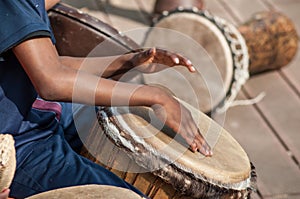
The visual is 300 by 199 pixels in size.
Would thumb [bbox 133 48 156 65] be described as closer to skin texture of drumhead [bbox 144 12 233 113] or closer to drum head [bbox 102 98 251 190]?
drum head [bbox 102 98 251 190]

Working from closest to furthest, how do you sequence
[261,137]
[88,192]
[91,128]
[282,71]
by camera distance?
1. [88,192]
2. [91,128]
3. [261,137]
4. [282,71]

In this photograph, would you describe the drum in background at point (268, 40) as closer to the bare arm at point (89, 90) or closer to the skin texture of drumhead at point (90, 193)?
the bare arm at point (89, 90)

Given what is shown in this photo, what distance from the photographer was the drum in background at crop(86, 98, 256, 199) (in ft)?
6.32

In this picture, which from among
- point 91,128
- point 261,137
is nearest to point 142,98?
point 91,128

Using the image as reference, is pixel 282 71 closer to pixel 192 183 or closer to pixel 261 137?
pixel 261 137

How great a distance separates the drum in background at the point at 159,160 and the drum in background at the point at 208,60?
1141 millimetres

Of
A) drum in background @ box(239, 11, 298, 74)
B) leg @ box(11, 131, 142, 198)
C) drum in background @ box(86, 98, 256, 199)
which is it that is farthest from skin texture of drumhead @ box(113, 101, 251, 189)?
drum in background @ box(239, 11, 298, 74)

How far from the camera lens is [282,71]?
12.5 ft

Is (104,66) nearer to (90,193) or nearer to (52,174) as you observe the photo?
(52,174)

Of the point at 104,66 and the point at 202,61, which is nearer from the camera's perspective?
the point at 104,66

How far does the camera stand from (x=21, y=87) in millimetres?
1938

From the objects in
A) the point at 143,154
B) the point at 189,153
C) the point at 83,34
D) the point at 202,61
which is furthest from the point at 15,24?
the point at 202,61

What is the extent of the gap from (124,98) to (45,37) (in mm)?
278

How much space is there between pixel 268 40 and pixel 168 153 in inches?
71.4
